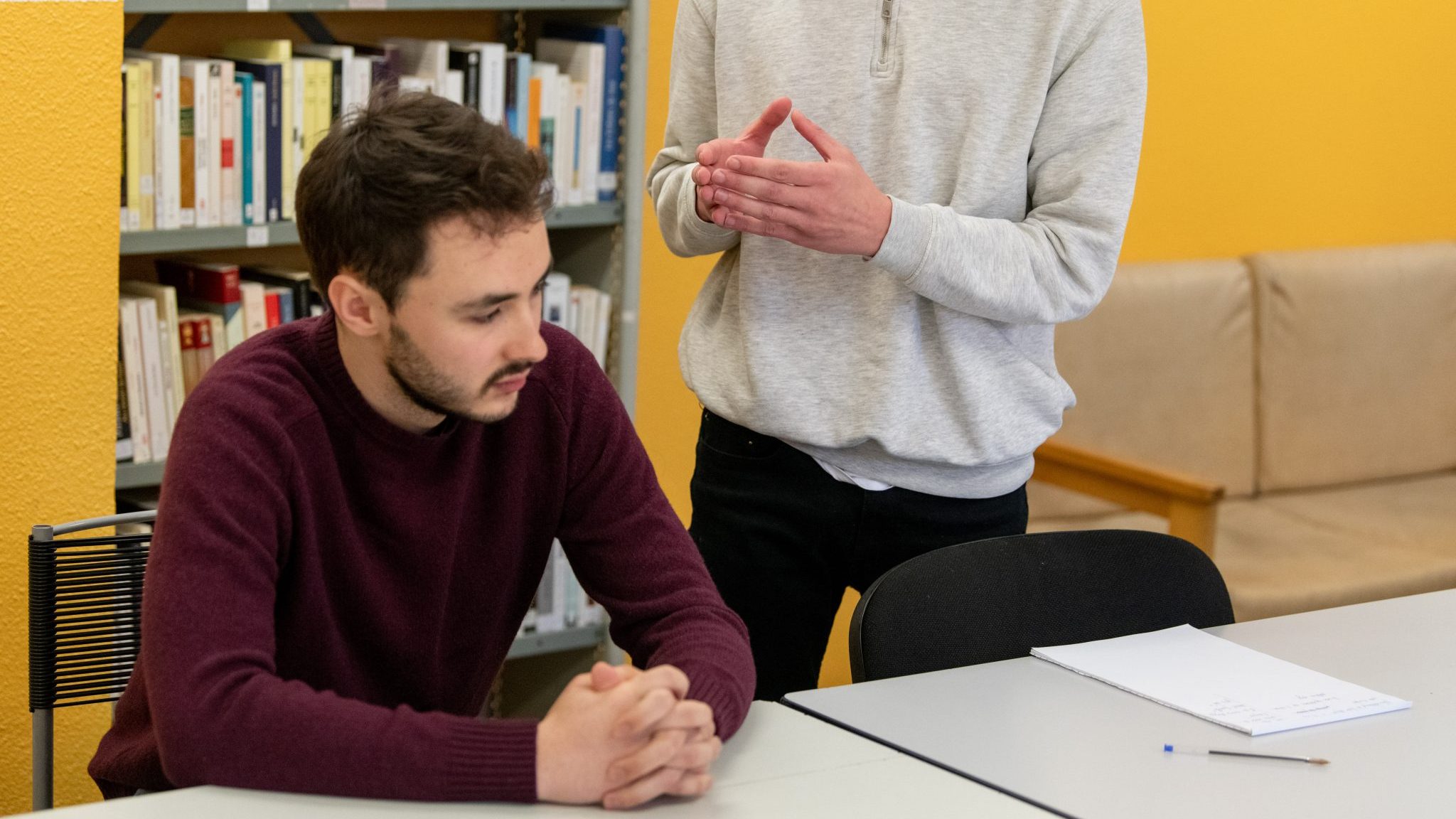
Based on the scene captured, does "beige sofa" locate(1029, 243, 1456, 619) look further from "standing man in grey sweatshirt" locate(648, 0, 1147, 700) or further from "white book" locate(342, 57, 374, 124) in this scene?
"white book" locate(342, 57, 374, 124)

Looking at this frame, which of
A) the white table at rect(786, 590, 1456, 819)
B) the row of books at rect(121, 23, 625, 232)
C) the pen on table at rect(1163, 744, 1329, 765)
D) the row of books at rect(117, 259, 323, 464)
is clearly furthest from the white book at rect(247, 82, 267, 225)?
the pen on table at rect(1163, 744, 1329, 765)

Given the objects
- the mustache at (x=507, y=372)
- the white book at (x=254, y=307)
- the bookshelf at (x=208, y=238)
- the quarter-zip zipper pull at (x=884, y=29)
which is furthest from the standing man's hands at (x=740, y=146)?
the white book at (x=254, y=307)

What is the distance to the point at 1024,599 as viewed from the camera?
5.66 feet

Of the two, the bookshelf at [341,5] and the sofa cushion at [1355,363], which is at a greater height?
the bookshelf at [341,5]

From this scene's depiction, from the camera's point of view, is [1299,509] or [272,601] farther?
[1299,509]

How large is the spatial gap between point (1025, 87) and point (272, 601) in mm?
965

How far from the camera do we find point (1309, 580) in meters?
3.00

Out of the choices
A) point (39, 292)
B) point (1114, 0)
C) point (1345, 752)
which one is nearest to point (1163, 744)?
point (1345, 752)

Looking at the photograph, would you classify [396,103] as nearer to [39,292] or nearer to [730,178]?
[730,178]

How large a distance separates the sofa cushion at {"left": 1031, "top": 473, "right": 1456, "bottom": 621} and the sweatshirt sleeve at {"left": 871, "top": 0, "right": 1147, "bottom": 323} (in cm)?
123

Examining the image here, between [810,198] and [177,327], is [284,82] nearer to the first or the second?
[177,327]

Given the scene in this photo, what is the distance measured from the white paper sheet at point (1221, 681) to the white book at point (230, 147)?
1.48 meters

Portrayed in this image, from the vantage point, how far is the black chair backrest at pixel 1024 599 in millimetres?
1632

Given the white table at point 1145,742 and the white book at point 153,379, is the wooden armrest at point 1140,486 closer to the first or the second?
the white table at point 1145,742
